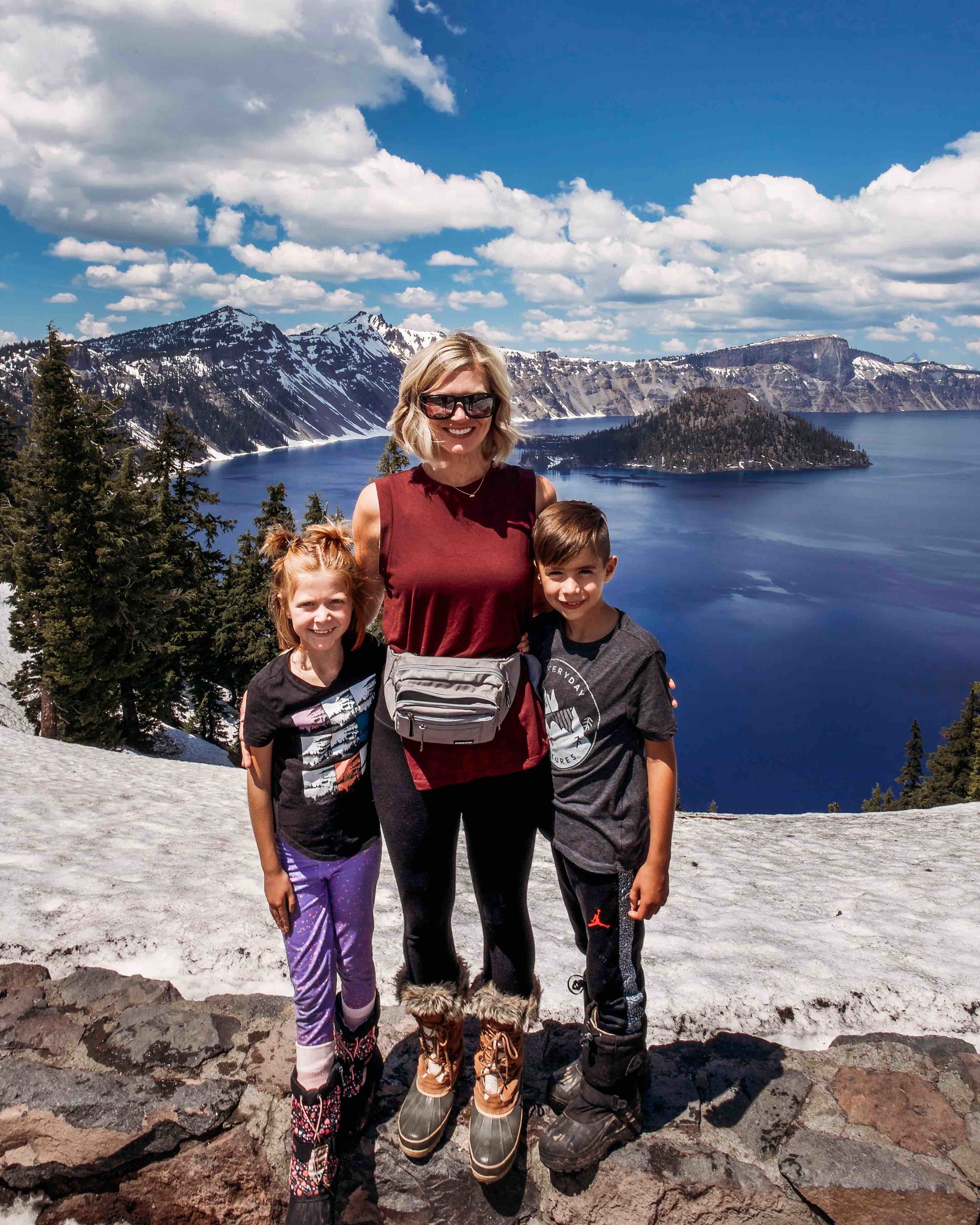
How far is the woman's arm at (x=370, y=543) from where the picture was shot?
3.19 meters

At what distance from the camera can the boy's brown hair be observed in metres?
2.99

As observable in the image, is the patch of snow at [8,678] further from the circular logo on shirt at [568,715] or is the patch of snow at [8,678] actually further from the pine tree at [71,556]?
the circular logo on shirt at [568,715]

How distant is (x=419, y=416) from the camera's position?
10.3 ft

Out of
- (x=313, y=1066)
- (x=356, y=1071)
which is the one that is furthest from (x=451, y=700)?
(x=356, y=1071)

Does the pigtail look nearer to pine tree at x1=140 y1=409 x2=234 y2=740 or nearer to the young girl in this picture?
the young girl

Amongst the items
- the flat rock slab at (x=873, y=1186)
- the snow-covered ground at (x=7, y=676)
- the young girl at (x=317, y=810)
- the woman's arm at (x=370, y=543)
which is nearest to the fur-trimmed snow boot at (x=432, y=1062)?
the young girl at (x=317, y=810)

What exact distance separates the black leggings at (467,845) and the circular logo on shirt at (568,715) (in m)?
0.11

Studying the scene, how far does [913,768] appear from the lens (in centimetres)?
4353

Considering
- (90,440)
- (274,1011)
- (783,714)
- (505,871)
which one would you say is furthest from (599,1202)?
(783,714)

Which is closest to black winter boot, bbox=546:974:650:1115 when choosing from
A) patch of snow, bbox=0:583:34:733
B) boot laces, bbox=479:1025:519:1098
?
boot laces, bbox=479:1025:519:1098

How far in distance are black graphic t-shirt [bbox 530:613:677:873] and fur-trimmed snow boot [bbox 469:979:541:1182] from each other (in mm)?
806

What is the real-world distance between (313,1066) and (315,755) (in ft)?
4.67

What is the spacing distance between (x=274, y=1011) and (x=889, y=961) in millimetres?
3946

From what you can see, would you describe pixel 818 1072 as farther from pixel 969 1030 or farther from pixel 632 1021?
pixel 632 1021
